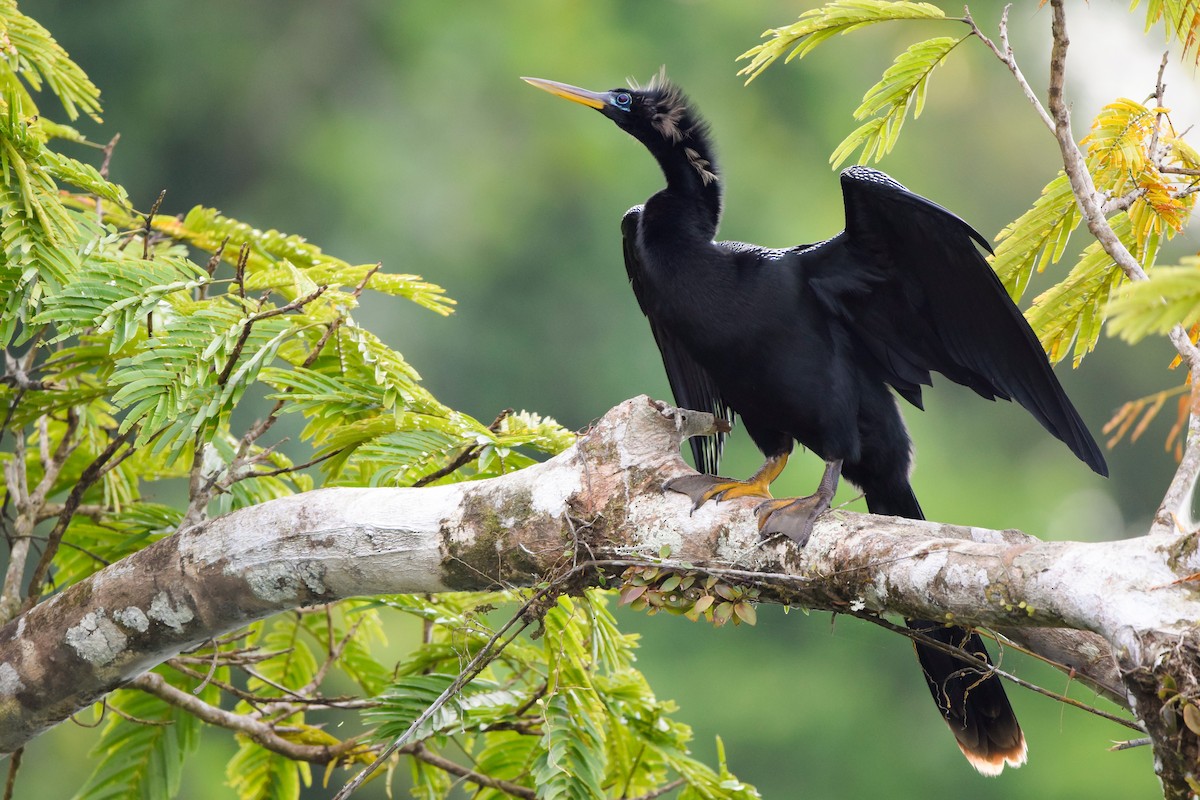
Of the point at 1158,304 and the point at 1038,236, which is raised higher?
the point at 1038,236

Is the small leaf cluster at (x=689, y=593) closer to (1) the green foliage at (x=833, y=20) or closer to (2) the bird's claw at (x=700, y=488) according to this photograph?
(2) the bird's claw at (x=700, y=488)

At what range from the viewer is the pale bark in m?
1.91

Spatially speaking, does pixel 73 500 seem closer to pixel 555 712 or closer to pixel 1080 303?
pixel 555 712

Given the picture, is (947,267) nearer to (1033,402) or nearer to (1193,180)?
(1033,402)

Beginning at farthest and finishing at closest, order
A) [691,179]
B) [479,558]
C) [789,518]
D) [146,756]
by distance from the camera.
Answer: [691,179], [146,756], [479,558], [789,518]

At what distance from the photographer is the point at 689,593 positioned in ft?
6.93

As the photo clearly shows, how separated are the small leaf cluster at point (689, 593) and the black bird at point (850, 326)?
28 cm

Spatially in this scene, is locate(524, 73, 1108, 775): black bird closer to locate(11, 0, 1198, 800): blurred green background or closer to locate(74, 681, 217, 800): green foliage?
locate(74, 681, 217, 800): green foliage

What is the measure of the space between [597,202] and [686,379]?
7953 mm

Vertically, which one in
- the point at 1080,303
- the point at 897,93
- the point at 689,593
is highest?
the point at 897,93

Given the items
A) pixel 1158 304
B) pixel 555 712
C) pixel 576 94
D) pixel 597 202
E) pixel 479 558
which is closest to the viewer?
pixel 1158 304

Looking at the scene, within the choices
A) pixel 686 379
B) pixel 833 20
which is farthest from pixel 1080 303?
pixel 686 379

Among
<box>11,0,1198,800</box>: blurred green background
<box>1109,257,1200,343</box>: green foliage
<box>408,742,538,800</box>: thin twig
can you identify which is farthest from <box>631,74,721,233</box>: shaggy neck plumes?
<box>11,0,1198,800</box>: blurred green background

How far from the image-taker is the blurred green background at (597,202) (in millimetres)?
9234
